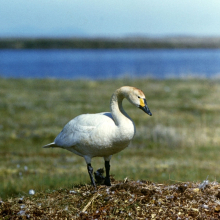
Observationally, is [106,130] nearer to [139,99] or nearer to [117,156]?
[139,99]

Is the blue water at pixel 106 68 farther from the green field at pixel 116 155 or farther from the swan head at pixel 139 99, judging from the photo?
the swan head at pixel 139 99

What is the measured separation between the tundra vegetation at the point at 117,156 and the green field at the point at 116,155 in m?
0.03

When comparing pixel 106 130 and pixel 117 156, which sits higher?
pixel 106 130

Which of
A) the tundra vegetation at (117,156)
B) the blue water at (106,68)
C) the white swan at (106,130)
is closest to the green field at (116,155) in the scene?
the tundra vegetation at (117,156)

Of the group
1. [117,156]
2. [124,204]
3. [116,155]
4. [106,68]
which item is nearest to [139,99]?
[124,204]

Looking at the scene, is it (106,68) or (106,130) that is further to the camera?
(106,68)

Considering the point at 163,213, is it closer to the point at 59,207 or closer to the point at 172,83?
the point at 59,207

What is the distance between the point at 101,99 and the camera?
24875 millimetres

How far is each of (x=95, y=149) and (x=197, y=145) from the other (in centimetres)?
965

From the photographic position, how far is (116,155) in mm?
14625

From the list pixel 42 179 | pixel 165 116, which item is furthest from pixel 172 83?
pixel 42 179

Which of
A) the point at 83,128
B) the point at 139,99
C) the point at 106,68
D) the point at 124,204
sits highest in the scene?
the point at 139,99

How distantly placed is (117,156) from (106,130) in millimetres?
7969

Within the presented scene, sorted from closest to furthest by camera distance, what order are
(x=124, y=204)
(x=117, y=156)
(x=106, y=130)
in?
(x=124, y=204), (x=106, y=130), (x=117, y=156)
